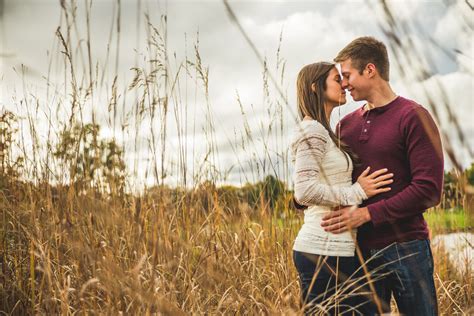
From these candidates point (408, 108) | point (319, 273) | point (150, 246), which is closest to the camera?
point (319, 273)

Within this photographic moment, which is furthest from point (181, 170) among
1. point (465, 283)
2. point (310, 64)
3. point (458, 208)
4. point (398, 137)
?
point (458, 208)

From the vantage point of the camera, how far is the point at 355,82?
2.19 meters

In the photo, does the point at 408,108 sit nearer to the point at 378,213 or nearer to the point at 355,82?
the point at 355,82

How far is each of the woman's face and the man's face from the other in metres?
0.11

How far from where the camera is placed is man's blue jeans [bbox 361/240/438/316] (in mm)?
1907

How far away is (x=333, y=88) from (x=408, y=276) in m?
0.79

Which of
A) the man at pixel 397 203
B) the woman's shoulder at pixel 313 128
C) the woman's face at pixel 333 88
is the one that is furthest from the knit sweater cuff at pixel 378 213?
the woman's face at pixel 333 88

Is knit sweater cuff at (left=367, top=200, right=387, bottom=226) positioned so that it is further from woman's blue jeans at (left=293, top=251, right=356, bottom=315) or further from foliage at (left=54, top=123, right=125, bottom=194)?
foliage at (left=54, top=123, right=125, bottom=194)

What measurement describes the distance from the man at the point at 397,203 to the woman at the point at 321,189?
6 cm

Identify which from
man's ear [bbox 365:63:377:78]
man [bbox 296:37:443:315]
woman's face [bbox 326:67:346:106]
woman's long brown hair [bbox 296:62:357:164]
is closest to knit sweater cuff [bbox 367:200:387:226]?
man [bbox 296:37:443:315]

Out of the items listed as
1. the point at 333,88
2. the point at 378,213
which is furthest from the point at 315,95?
the point at 378,213

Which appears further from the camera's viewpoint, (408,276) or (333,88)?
(333,88)

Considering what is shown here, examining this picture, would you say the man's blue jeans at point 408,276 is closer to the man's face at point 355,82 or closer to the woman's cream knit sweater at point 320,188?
the woman's cream knit sweater at point 320,188

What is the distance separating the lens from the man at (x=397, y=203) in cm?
191
